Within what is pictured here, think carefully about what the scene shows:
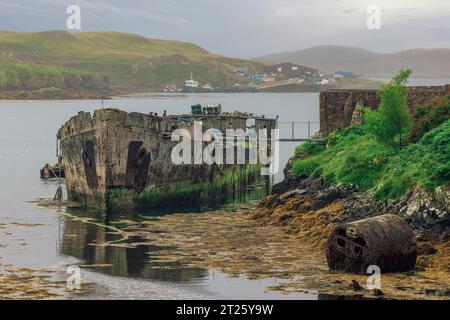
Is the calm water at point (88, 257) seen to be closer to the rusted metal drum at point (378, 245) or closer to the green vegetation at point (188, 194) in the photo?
the green vegetation at point (188, 194)

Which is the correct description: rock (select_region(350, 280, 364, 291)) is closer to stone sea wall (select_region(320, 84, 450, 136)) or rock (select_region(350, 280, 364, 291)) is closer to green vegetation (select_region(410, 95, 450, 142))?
green vegetation (select_region(410, 95, 450, 142))

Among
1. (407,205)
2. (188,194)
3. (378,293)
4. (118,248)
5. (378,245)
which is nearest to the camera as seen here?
(378,293)

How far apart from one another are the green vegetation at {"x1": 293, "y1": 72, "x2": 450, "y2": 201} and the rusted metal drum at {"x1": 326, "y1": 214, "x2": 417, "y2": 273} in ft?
15.9

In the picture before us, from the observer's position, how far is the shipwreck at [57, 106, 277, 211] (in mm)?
48531

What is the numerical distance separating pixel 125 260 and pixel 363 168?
1301 cm

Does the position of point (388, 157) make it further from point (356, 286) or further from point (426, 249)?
point (356, 286)

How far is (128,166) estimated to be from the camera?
49.0m

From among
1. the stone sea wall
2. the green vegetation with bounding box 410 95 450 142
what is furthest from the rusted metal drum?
the stone sea wall

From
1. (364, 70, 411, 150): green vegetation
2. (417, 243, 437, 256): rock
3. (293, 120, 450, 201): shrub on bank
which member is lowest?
(417, 243, 437, 256): rock

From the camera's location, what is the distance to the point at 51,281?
30.7m

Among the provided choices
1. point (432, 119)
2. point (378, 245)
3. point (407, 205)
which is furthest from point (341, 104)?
point (378, 245)

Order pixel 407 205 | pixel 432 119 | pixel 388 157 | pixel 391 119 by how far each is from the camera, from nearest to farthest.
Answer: pixel 407 205 < pixel 388 157 < pixel 432 119 < pixel 391 119

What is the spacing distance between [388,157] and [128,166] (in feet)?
47.6
